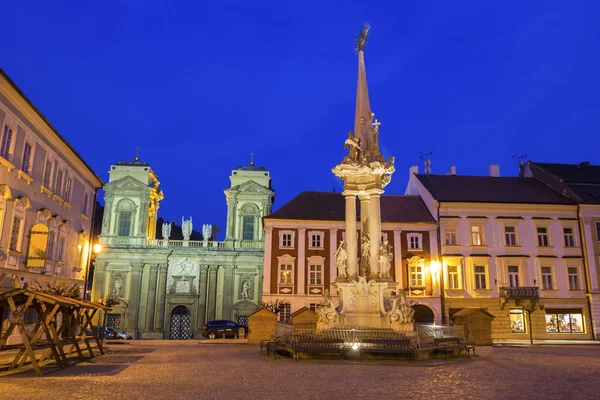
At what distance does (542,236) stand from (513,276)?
409 cm

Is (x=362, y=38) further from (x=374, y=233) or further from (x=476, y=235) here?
(x=476, y=235)

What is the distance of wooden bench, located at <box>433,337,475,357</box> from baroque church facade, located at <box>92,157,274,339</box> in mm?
28063

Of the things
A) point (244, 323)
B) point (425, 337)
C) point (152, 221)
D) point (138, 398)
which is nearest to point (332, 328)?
point (425, 337)

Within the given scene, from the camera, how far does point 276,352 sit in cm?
1822

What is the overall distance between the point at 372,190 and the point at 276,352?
7944mm

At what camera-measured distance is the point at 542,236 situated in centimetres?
3841

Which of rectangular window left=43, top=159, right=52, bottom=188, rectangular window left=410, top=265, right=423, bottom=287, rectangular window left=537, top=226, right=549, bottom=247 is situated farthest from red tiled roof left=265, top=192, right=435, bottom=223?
rectangular window left=43, top=159, right=52, bottom=188

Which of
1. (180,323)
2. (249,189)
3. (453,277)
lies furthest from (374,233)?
(180,323)

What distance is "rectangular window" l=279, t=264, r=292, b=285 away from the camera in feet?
125

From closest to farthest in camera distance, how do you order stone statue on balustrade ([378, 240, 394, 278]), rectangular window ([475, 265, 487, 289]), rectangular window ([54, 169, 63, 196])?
stone statue on balustrade ([378, 240, 394, 278]) < rectangular window ([54, 169, 63, 196]) < rectangular window ([475, 265, 487, 289])

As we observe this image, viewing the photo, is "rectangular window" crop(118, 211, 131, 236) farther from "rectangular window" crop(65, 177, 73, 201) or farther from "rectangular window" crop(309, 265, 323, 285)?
"rectangular window" crop(65, 177, 73, 201)

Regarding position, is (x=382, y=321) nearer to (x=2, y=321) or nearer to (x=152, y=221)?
(x=2, y=321)

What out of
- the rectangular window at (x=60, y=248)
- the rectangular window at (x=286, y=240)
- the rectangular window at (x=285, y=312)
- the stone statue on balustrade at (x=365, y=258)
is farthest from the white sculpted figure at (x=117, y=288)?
the stone statue on balustrade at (x=365, y=258)

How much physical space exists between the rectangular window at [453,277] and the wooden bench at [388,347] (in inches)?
867
